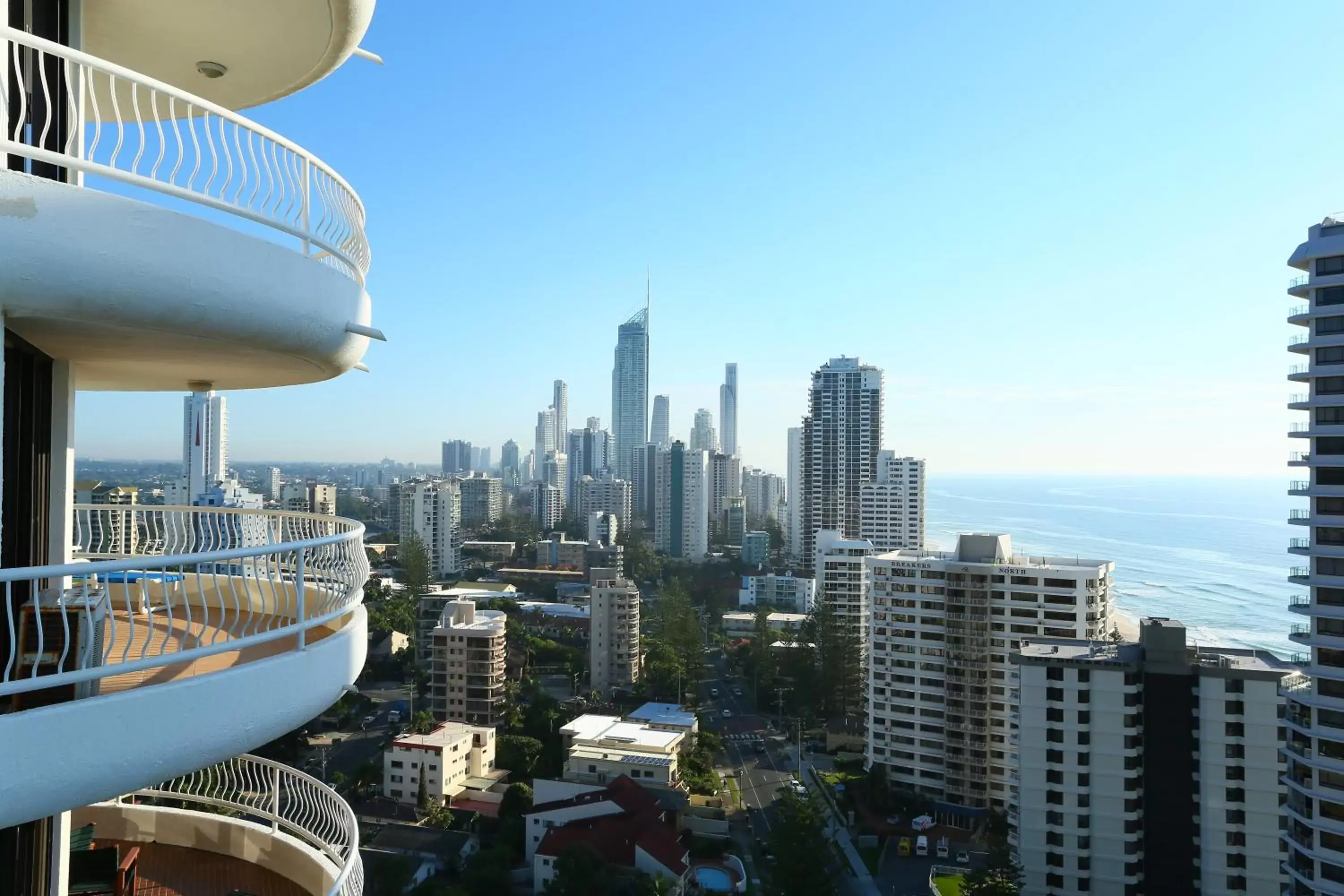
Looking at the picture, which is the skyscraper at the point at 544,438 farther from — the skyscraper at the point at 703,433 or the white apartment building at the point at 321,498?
the white apartment building at the point at 321,498

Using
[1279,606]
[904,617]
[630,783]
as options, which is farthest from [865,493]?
[630,783]

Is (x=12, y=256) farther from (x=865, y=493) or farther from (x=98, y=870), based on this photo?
(x=865, y=493)

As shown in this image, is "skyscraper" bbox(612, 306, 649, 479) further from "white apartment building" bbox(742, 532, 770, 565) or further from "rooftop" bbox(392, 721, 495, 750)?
"rooftop" bbox(392, 721, 495, 750)

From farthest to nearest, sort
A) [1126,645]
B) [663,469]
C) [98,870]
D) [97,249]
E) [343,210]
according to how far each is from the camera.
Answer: [663,469], [1126,645], [98,870], [343,210], [97,249]

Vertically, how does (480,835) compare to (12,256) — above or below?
below

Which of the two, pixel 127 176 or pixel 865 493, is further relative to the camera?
pixel 865 493

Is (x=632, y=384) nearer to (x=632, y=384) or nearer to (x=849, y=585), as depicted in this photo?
(x=632, y=384)

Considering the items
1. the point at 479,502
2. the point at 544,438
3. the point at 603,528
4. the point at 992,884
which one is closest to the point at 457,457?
the point at 544,438
